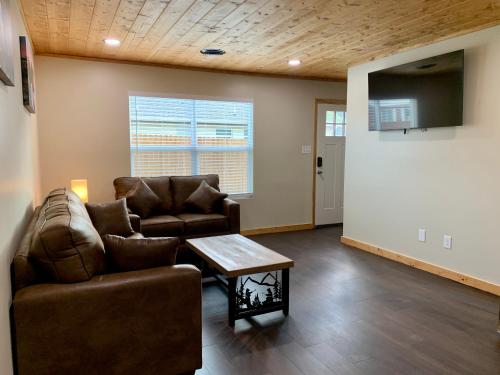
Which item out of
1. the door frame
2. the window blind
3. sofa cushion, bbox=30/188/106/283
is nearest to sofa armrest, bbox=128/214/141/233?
the window blind

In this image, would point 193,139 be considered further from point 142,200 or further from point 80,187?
point 80,187

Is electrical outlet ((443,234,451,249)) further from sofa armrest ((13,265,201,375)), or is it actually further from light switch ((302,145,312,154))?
sofa armrest ((13,265,201,375))

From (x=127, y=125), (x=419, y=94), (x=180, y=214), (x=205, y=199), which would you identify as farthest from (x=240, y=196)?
(x=419, y=94)

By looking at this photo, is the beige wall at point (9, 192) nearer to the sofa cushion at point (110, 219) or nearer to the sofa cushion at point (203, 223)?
the sofa cushion at point (110, 219)

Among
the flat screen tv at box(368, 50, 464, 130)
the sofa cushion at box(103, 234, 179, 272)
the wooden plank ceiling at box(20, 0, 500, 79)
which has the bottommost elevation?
the sofa cushion at box(103, 234, 179, 272)

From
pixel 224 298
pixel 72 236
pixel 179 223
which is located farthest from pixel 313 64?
pixel 72 236

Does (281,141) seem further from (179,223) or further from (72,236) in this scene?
(72,236)

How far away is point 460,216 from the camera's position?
3.61m

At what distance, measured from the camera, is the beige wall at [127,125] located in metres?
4.38

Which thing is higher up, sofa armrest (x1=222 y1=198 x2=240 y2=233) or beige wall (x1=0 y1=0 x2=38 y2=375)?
beige wall (x1=0 y1=0 x2=38 y2=375)

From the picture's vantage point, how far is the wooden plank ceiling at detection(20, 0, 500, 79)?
9.17 ft

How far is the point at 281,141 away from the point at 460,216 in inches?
110

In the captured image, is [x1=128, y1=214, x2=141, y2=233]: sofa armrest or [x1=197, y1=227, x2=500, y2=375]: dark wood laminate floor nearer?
[x1=197, y1=227, x2=500, y2=375]: dark wood laminate floor

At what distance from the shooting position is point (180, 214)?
4527mm
